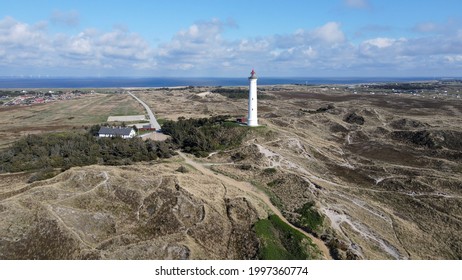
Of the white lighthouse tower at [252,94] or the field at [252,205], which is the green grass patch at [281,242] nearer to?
the field at [252,205]

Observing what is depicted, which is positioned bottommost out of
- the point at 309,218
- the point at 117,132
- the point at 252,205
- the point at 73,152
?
the point at 309,218

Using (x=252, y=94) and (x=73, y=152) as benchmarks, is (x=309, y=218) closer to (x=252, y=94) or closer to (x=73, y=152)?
(x=252, y=94)

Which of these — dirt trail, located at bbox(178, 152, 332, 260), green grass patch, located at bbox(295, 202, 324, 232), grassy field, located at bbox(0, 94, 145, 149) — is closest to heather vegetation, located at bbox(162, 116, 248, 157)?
dirt trail, located at bbox(178, 152, 332, 260)

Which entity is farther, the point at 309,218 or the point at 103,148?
the point at 103,148

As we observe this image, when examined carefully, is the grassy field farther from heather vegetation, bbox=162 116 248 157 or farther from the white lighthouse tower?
the white lighthouse tower

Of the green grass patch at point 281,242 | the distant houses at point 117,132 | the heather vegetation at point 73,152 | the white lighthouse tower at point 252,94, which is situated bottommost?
the green grass patch at point 281,242

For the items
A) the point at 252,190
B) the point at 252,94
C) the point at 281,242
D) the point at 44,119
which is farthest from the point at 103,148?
the point at 44,119

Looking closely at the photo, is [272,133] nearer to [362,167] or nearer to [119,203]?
[362,167]

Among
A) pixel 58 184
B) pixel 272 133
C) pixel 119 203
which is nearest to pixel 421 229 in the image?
pixel 119 203

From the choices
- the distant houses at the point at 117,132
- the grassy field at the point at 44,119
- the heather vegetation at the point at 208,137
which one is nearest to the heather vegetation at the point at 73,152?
the heather vegetation at the point at 208,137

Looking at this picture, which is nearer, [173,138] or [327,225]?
[327,225]
